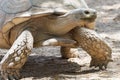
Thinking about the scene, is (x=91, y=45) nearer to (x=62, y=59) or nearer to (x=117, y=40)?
(x=62, y=59)

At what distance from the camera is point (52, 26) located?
4.18 m

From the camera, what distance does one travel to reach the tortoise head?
13.0ft

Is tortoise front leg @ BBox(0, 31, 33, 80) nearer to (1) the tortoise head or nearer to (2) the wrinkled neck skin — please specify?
(2) the wrinkled neck skin

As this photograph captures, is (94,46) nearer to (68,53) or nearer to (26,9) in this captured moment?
(26,9)

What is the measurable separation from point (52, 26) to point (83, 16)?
387 millimetres

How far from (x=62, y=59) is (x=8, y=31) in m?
1.01

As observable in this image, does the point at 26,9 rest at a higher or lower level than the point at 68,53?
higher

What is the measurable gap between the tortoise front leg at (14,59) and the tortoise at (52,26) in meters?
0.04

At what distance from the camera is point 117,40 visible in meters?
5.93

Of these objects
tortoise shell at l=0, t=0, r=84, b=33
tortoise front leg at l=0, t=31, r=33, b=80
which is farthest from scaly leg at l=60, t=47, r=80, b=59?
tortoise front leg at l=0, t=31, r=33, b=80

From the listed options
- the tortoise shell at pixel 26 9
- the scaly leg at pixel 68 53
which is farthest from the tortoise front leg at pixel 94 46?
the scaly leg at pixel 68 53

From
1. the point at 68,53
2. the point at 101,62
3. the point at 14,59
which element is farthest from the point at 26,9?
the point at 68,53

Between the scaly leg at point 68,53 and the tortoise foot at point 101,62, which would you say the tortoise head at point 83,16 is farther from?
the scaly leg at point 68,53

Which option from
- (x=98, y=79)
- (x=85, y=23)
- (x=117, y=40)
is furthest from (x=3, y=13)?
(x=117, y=40)
